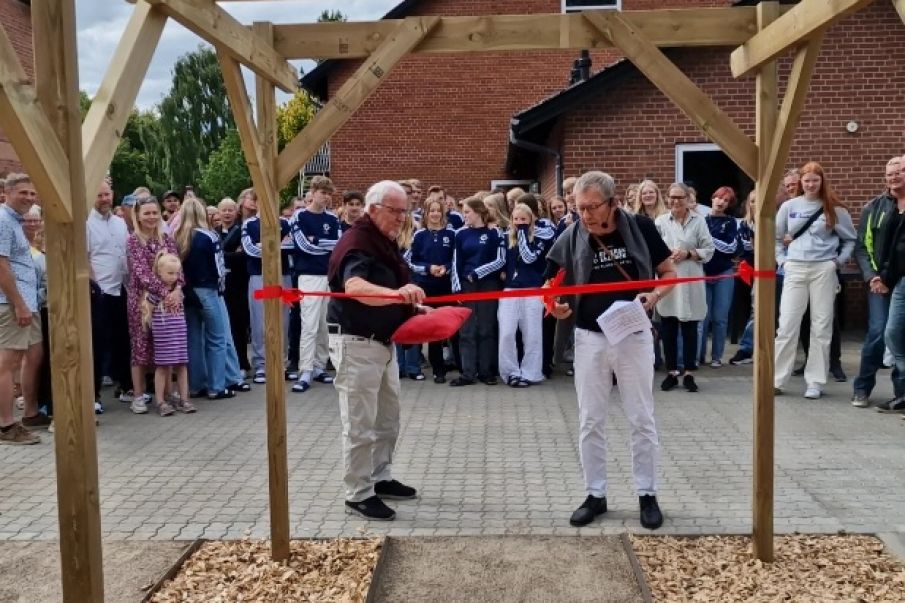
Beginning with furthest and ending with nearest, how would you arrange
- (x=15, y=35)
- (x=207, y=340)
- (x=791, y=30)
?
(x=15, y=35) → (x=207, y=340) → (x=791, y=30)

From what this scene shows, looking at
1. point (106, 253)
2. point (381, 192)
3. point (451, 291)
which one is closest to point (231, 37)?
point (381, 192)

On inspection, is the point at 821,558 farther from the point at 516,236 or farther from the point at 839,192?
the point at 839,192

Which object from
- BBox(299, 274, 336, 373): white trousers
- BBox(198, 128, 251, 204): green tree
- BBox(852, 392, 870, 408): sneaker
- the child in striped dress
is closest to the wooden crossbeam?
the child in striped dress

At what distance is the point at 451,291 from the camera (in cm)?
1032

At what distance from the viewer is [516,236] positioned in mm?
10008

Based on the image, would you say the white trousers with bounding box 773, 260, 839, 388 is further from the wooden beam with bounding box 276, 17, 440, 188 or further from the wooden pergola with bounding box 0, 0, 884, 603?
the wooden beam with bounding box 276, 17, 440, 188

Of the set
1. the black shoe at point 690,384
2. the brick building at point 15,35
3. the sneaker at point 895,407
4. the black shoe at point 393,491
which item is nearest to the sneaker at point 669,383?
the black shoe at point 690,384

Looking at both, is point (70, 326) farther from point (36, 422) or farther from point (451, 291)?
point (451, 291)

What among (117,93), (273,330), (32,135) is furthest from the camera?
(273,330)

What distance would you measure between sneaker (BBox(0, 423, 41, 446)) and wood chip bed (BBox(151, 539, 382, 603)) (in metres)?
3.36

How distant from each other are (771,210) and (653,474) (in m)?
1.70

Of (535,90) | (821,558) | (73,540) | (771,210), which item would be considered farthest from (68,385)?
(535,90)

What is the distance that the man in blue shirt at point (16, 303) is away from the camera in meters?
7.24

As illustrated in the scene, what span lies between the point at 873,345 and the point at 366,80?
594cm
